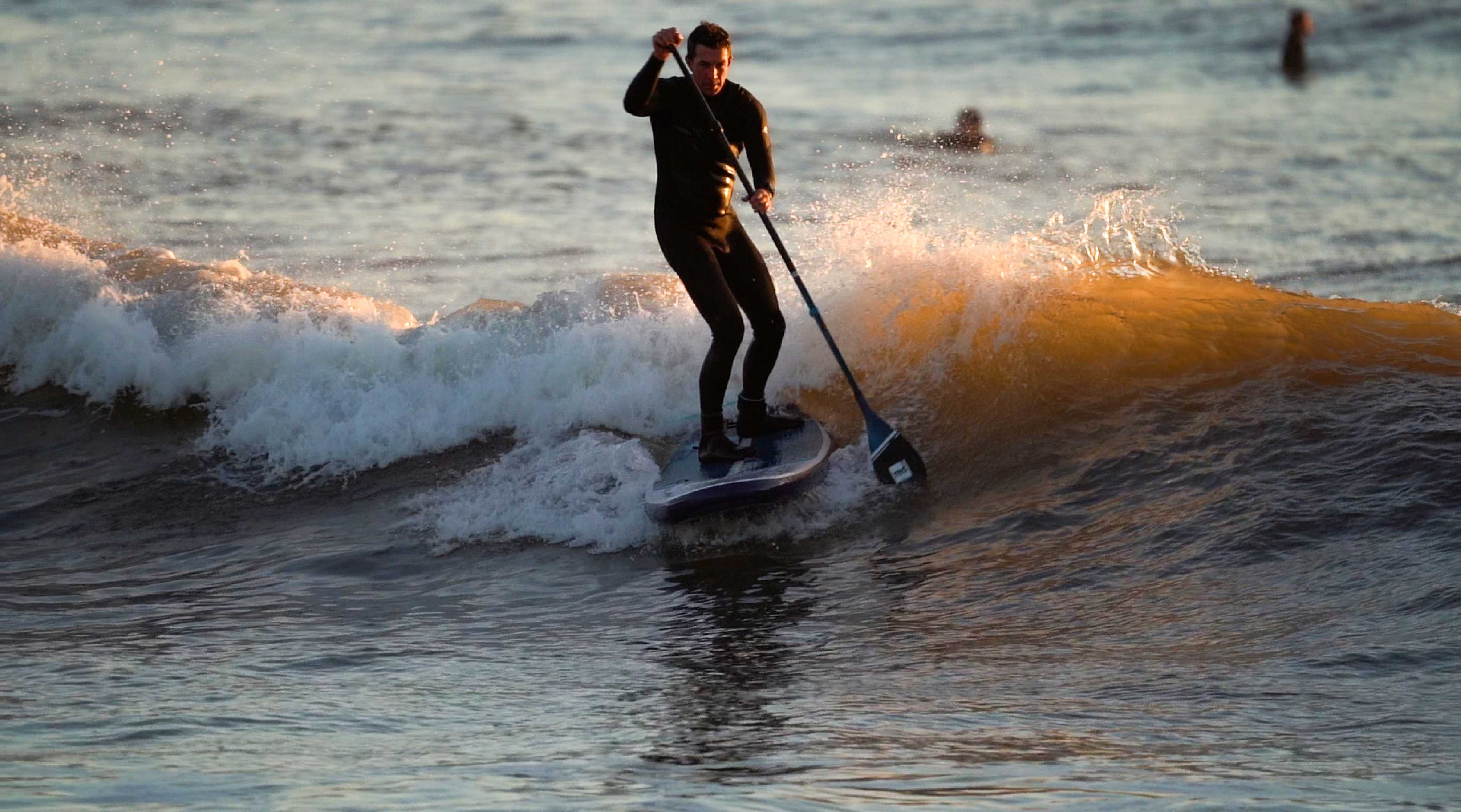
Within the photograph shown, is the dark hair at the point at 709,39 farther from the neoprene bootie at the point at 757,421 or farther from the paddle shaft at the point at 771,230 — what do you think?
the neoprene bootie at the point at 757,421

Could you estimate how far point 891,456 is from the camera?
8172 mm

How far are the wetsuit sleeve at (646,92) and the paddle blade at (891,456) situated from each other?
77.9 inches

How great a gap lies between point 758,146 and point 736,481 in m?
1.65

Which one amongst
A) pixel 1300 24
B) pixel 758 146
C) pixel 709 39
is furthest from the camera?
pixel 1300 24

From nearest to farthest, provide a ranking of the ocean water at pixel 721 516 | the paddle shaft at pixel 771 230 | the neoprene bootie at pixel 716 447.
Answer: the ocean water at pixel 721 516 → the paddle shaft at pixel 771 230 → the neoprene bootie at pixel 716 447

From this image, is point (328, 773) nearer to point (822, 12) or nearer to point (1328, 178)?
point (1328, 178)

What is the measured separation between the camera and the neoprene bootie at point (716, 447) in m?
7.95

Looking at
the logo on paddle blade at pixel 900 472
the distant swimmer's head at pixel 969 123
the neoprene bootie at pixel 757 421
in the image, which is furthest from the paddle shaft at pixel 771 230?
the distant swimmer's head at pixel 969 123

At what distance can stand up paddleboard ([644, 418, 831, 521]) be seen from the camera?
7707 mm

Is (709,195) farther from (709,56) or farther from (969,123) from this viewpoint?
(969,123)

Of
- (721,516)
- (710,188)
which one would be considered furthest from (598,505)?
(710,188)

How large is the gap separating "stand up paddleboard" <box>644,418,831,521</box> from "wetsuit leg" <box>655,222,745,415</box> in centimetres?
47

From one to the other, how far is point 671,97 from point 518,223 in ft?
28.1

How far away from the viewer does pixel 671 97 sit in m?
7.54
